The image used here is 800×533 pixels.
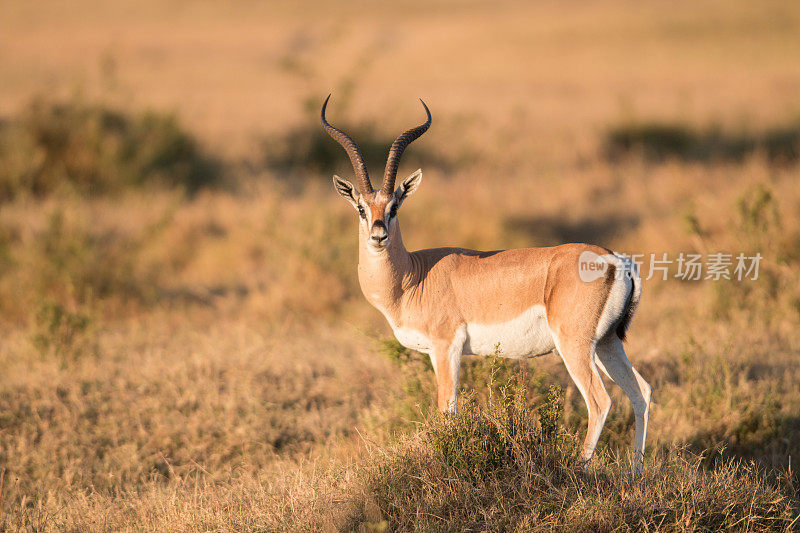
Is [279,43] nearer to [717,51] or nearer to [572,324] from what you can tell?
[717,51]

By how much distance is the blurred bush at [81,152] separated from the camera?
1312 cm

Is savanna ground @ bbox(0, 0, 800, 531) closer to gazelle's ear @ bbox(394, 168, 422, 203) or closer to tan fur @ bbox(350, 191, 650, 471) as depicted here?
tan fur @ bbox(350, 191, 650, 471)

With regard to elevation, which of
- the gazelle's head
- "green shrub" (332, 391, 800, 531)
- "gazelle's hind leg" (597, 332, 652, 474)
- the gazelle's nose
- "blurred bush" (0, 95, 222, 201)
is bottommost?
"green shrub" (332, 391, 800, 531)

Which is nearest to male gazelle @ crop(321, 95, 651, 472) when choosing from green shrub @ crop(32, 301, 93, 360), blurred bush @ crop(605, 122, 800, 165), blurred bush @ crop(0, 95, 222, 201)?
green shrub @ crop(32, 301, 93, 360)

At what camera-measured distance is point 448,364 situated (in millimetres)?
4855

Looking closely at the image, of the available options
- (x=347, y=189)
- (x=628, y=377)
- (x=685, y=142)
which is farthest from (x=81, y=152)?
(x=685, y=142)

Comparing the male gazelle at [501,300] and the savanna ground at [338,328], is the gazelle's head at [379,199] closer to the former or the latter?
the male gazelle at [501,300]

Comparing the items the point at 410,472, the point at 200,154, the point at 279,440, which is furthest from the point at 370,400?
the point at 200,154

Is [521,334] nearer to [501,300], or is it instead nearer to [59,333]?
[501,300]

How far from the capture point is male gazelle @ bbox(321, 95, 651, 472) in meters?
4.63

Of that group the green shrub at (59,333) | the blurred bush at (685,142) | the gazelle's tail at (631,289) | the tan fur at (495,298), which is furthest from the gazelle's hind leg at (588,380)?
the blurred bush at (685,142)

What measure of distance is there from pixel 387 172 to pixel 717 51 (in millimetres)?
44886

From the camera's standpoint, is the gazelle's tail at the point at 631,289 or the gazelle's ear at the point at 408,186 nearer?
the gazelle's tail at the point at 631,289

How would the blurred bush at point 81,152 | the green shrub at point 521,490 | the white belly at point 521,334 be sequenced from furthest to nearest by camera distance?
the blurred bush at point 81,152, the white belly at point 521,334, the green shrub at point 521,490
